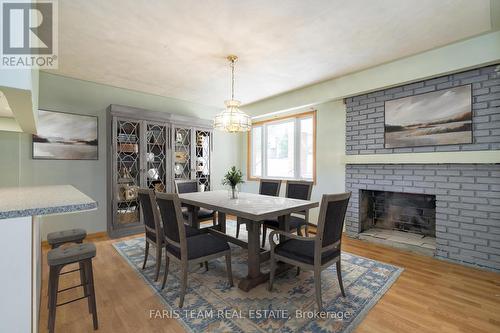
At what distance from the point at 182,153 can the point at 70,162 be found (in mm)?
1713

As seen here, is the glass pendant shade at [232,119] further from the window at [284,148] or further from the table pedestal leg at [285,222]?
the window at [284,148]

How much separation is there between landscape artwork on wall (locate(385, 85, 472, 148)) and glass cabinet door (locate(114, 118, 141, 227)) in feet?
12.7

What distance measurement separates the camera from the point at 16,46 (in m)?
0.95

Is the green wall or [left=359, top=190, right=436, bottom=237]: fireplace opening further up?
the green wall

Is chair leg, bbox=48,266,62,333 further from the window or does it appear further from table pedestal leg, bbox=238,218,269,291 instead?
the window

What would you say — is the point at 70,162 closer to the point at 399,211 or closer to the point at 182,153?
the point at 182,153

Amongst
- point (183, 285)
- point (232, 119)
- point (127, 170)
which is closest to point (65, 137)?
point (127, 170)

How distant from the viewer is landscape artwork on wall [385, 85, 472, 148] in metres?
2.73

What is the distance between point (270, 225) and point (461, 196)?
228cm

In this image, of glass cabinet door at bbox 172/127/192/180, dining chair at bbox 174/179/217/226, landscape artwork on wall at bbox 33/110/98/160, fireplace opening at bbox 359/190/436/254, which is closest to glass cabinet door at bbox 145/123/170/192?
glass cabinet door at bbox 172/127/192/180

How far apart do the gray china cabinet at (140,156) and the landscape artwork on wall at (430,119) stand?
3.27 metres

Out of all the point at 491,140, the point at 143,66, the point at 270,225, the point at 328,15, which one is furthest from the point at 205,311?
the point at 491,140

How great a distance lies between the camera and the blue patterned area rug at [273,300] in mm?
1715

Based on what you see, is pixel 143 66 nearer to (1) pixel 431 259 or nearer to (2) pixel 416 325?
(2) pixel 416 325
